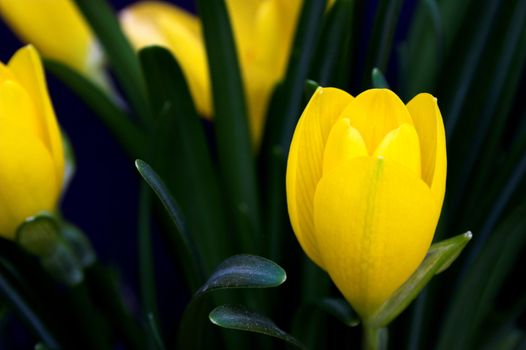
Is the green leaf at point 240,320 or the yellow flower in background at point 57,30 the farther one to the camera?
the yellow flower in background at point 57,30

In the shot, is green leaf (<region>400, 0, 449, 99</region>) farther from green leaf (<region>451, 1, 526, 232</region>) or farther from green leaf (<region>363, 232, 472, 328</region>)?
green leaf (<region>363, 232, 472, 328</region>)

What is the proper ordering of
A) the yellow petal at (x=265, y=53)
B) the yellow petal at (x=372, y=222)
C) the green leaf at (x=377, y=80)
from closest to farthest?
the yellow petal at (x=372, y=222) → the green leaf at (x=377, y=80) → the yellow petal at (x=265, y=53)

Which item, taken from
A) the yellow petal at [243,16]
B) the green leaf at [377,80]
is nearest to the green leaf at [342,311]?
the green leaf at [377,80]

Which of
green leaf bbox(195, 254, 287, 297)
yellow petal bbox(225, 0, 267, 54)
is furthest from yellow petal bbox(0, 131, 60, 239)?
yellow petal bbox(225, 0, 267, 54)

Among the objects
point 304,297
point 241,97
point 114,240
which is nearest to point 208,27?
point 241,97

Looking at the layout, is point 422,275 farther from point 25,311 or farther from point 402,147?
point 25,311

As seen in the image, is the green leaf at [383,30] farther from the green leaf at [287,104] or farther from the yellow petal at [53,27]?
the yellow petal at [53,27]
